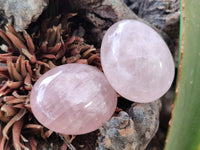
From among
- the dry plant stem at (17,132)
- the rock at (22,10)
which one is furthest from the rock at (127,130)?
the rock at (22,10)

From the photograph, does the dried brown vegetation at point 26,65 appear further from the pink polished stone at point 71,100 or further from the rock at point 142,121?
the rock at point 142,121

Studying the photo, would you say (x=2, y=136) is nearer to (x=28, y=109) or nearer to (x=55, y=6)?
(x=28, y=109)

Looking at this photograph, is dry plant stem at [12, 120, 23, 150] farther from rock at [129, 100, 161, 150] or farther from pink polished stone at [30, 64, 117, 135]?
rock at [129, 100, 161, 150]

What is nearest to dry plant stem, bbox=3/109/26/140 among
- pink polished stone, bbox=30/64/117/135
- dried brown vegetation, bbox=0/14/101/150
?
dried brown vegetation, bbox=0/14/101/150

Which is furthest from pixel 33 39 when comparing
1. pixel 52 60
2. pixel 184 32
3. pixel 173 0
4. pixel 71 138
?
pixel 173 0

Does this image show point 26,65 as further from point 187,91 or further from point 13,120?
point 187,91

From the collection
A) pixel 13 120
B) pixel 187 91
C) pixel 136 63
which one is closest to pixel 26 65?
pixel 13 120
